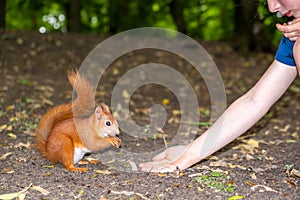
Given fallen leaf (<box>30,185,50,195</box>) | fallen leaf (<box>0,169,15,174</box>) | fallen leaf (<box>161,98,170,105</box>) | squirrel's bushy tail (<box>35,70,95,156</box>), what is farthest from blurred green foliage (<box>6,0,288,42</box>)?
fallen leaf (<box>30,185,50,195</box>)

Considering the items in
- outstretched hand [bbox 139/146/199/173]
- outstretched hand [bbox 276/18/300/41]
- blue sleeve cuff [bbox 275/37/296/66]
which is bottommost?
outstretched hand [bbox 139/146/199/173]

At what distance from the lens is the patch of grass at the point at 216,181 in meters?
2.57

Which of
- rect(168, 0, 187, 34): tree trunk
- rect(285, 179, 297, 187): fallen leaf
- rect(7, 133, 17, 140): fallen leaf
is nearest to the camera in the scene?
rect(285, 179, 297, 187): fallen leaf

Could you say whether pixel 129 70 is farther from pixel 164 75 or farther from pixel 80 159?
pixel 80 159

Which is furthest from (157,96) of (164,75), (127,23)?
(127,23)

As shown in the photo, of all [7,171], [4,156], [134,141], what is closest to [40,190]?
[7,171]

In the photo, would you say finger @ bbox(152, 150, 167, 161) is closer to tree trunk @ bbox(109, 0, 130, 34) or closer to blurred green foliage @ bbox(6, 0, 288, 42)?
blurred green foliage @ bbox(6, 0, 288, 42)

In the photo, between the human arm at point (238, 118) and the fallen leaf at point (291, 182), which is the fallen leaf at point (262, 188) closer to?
the fallen leaf at point (291, 182)

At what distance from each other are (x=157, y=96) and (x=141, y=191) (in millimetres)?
3001

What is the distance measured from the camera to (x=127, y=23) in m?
9.62

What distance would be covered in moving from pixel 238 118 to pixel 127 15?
704 cm

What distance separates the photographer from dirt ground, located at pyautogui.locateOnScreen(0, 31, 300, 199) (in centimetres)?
254

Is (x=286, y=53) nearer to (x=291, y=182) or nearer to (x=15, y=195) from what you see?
(x=291, y=182)

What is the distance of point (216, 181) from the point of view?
8.74ft
